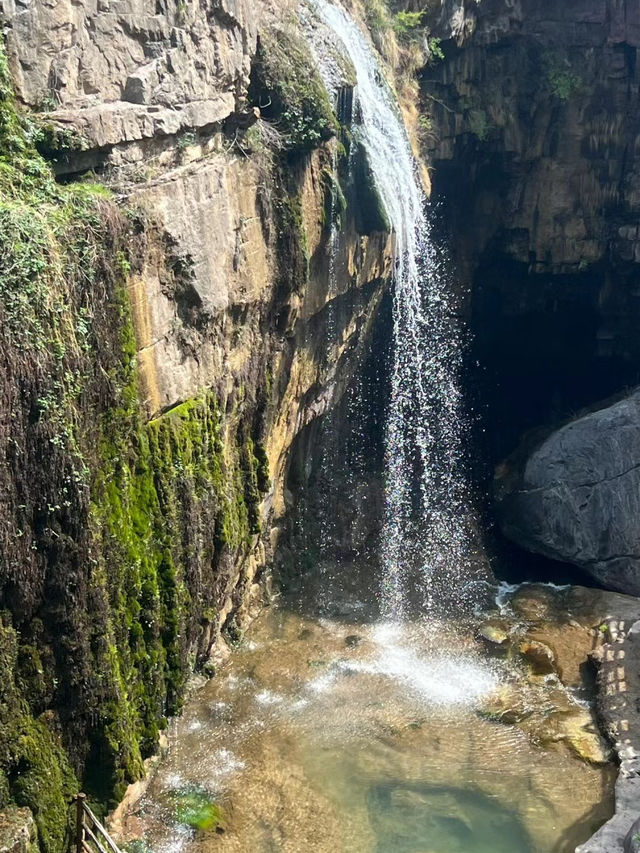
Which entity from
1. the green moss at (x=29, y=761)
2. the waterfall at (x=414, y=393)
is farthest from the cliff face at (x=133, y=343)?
the waterfall at (x=414, y=393)

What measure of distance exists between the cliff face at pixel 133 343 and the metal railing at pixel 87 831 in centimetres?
18

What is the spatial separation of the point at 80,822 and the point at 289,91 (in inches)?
350

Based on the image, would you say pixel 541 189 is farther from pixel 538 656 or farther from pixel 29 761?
pixel 29 761

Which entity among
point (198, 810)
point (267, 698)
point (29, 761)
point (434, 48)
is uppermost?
point (434, 48)

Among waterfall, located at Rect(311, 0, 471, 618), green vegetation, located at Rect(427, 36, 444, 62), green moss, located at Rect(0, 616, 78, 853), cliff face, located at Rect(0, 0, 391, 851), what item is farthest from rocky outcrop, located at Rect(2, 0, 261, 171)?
green vegetation, located at Rect(427, 36, 444, 62)

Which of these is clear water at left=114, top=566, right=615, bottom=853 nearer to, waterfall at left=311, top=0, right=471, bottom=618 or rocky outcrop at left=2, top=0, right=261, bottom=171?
waterfall at left=311, top=0, right=471, bottom=618

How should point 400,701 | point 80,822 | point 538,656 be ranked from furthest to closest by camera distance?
1. point 538,656
2. point 400,701
3. point 80,822

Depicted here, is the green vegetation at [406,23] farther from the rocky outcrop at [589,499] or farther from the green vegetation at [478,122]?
the rocky outcrop at [589,499]

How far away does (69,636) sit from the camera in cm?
783

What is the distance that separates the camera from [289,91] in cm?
1169

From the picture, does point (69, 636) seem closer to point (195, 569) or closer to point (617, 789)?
point (195, 569)

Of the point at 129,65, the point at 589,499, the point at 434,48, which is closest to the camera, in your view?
the point at 129,65

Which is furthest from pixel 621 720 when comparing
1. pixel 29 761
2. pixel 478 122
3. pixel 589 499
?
pixel 478 122

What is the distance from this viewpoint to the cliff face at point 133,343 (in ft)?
24.6
